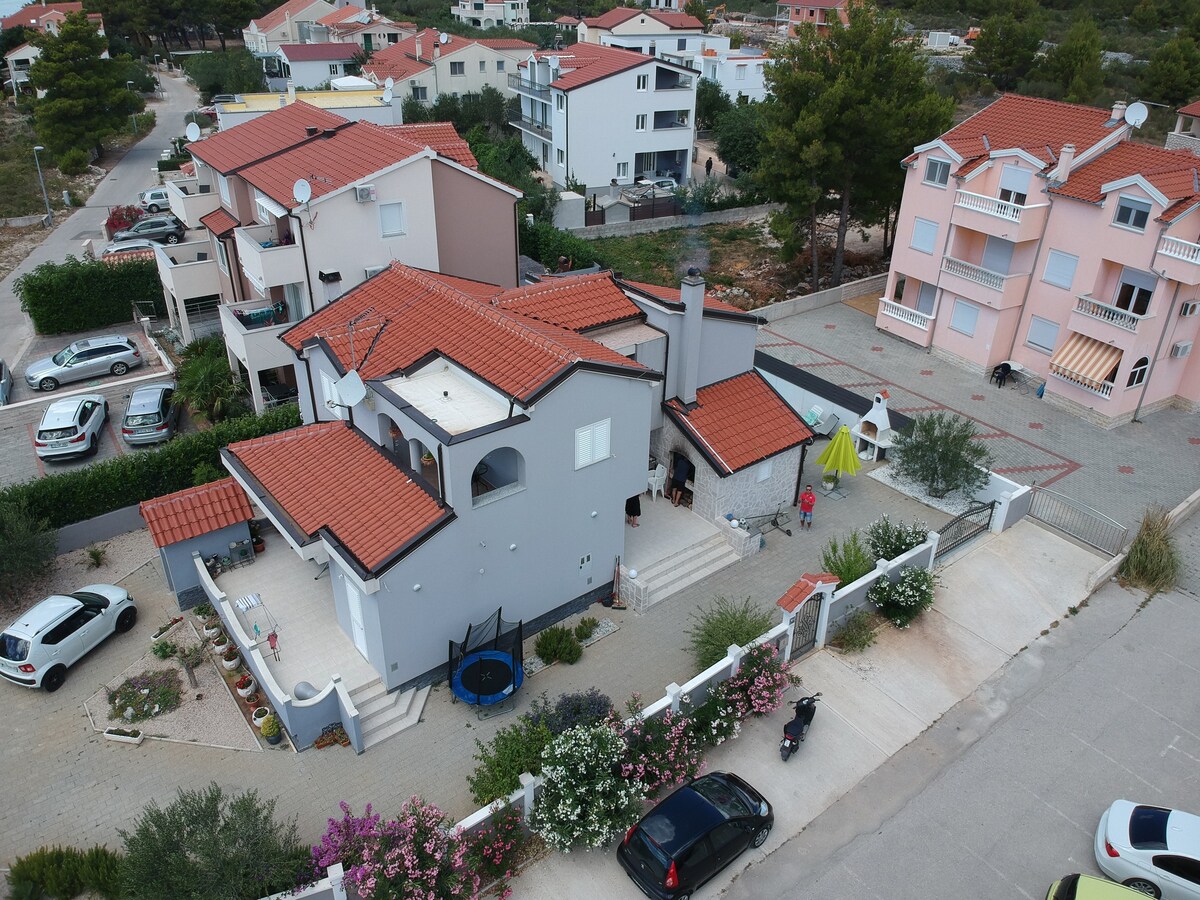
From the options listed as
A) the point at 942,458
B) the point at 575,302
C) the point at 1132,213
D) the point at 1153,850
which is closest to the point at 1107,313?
the point at 1132,213


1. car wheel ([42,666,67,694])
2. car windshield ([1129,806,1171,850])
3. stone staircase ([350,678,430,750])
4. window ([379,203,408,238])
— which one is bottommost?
car wheel ([42,666,67,694])

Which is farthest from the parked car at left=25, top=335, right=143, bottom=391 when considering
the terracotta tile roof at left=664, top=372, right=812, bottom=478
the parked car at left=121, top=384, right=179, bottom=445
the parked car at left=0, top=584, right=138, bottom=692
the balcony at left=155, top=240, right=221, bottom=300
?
the terracotta tile roof at left=664, top=372, right=812, bottom=478

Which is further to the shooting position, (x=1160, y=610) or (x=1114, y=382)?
(x=1114, y=382)

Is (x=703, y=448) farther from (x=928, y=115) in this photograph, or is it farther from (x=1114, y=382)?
(x=928, y=115)

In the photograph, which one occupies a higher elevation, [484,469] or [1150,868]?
[484,469]

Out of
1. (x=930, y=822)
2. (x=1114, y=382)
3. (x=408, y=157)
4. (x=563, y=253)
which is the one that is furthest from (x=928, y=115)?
(x=930, y=822)

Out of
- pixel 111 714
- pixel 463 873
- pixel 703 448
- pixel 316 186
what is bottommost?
pixel 111 714

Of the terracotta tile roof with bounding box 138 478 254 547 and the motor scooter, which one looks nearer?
the motor scooter

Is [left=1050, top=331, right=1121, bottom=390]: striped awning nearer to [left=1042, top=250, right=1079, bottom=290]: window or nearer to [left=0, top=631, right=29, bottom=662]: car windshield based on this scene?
[left=1042, top=250, right=1079, bottom=290]: window
